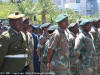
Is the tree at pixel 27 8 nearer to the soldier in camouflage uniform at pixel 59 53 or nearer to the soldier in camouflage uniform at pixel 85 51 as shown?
the soldier in camouflage uniform at pixel 85 51

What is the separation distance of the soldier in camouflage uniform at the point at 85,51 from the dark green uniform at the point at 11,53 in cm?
156

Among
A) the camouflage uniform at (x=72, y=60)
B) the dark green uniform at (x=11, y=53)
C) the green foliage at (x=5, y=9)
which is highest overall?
the dark green uniform at (x=11, y=53)

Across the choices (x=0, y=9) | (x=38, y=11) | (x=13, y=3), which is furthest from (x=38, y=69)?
(x=0, y=9)

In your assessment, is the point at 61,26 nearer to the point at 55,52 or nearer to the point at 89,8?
the point at 55,52

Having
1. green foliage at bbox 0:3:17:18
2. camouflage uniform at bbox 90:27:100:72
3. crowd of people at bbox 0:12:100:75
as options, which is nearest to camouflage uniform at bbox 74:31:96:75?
crowd of people at bbox 0:12:100:75

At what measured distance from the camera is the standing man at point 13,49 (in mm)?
4703

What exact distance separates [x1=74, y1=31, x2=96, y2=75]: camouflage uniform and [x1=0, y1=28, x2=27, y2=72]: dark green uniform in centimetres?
158

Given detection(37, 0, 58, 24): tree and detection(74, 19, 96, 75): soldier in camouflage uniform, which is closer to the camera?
detection(74, 19, 96, 75): soldier in camouflage uniform

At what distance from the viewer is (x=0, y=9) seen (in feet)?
126

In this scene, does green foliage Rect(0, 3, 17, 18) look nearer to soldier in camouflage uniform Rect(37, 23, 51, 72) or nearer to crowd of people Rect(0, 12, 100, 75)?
soldier in camouflage uniform Rect(37, 23, 51, 72)

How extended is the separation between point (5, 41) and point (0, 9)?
112ft

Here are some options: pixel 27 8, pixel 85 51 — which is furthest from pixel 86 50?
pixel 27 8

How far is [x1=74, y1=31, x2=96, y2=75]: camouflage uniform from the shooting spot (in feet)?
19.9

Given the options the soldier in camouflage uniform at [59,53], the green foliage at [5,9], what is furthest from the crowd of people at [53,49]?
the green foliage at [5,9]
